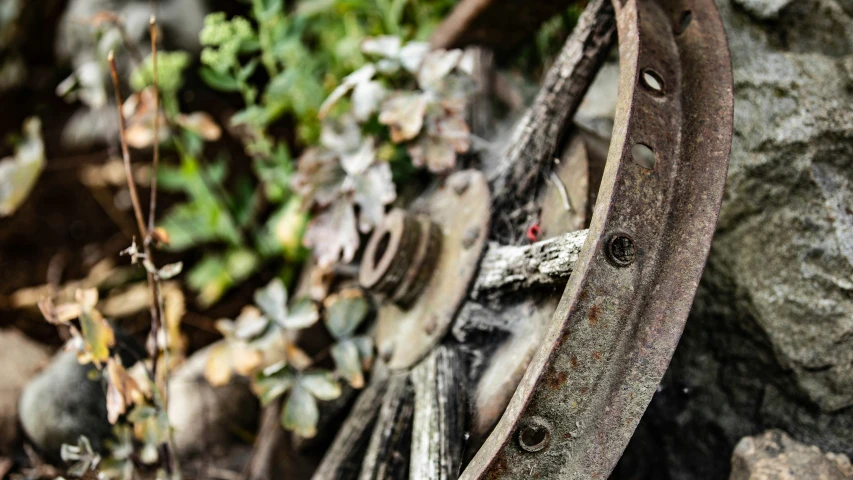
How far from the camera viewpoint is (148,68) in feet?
7.56

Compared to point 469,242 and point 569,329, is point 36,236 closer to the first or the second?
point 469,242

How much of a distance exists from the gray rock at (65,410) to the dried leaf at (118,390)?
1.43 ft

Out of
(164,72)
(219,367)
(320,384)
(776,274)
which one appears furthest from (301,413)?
(164,72)

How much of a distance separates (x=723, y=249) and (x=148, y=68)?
6.85 ft

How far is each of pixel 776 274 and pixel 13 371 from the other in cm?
233

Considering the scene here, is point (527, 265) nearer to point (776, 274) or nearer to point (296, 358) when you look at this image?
point (776, 274)

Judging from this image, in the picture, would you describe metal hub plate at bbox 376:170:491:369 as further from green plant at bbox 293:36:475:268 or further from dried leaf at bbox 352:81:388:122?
dried leaf at bbox 352:81:388:122

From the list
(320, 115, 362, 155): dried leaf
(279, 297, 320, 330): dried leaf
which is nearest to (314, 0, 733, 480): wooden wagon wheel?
(279, 297, 320, 330): dried leaf

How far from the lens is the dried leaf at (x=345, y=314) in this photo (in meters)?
1.68

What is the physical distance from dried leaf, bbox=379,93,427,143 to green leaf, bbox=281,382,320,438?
71 centimetres

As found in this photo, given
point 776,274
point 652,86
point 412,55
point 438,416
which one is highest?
point 652,86

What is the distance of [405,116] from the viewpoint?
5.30 ft

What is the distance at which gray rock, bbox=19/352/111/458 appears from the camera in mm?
1719

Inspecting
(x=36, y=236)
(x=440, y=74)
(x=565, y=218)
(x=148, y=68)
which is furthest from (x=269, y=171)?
(x=36, y=236)
